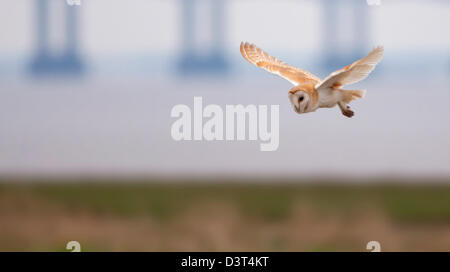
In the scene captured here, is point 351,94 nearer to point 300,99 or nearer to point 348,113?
point 348,113

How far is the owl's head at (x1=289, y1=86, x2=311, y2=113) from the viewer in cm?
186

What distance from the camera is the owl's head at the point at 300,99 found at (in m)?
1.86

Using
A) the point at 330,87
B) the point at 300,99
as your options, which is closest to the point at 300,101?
the point at 300,99

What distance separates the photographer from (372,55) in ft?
5.95

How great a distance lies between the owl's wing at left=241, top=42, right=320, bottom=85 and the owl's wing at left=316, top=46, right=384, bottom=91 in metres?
0.11

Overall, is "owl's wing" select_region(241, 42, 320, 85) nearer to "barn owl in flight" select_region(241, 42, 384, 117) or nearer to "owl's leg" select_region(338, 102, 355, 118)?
"barn owl in flight" select_region(241, 42, 384, 117)

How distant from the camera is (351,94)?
1948 mm

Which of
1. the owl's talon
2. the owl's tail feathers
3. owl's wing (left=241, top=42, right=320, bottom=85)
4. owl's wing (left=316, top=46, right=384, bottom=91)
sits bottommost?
the owl's talon

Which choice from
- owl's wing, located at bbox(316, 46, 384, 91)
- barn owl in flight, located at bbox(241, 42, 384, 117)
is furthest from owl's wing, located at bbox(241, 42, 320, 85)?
owl's wing, located at bbox(316, 46, 384, 91)

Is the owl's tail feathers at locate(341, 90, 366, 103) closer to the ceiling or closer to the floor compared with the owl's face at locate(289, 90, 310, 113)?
closer to the ceiling

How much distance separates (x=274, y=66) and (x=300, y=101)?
0.34 meters

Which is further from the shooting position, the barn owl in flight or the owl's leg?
the owl's leg
